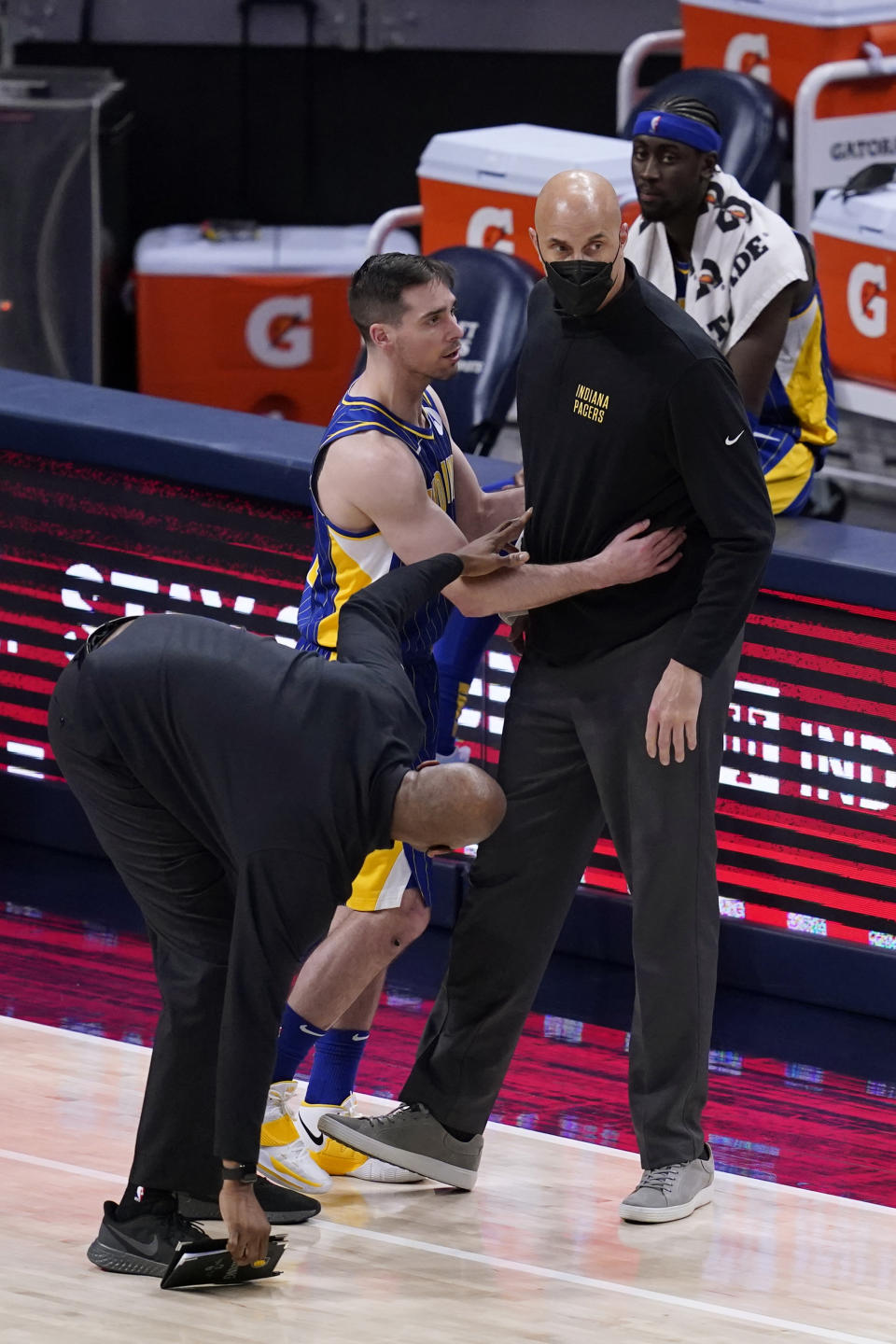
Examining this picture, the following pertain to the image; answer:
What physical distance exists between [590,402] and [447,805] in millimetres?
945

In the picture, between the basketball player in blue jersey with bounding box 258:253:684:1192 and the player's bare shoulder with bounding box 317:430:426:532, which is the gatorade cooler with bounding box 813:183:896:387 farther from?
the player's bare shoulder with bounding box 317:430:426:532

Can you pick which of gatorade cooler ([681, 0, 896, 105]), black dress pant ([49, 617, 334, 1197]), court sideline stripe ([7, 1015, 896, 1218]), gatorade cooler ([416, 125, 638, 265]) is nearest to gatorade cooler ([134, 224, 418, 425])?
gatorade cooler ([416, 125, 638, 265])

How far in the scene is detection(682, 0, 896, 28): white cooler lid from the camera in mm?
7574

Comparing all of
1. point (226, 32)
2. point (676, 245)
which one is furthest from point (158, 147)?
point (676, 245)

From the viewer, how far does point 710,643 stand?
3.80 metres

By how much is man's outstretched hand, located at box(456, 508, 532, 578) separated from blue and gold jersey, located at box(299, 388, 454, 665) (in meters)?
0.16

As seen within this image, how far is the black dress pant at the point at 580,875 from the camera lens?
3.92 metres

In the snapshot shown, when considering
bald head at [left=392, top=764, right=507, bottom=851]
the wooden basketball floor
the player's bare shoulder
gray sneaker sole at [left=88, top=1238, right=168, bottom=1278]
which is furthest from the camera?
the player's bare shoulder

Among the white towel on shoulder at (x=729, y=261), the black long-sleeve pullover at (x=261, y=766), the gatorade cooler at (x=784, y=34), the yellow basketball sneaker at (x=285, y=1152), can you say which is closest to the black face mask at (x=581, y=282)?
the black long-sleeve pullover at (x=261, y=766)

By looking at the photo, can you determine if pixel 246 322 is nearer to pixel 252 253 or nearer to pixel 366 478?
pixel 252 253

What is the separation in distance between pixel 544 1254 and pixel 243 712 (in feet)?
3.92

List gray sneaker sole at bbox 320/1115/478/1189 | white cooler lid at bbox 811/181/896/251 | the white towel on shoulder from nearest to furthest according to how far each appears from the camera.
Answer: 1. gray sneaker sole at bbox 320/1115/478/1189
2. the white towel on shoulder
3. white cooler lid at bbox 811/181/896/251

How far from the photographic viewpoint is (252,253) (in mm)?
9000

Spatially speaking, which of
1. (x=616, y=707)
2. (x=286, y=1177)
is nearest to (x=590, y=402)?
(x=616, y=707)
